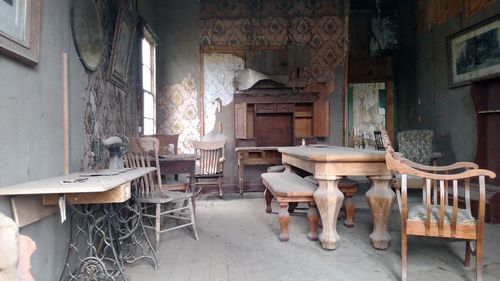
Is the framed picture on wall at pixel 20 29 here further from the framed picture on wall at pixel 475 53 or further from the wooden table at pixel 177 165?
the framed picture on wall at pixel 475 53

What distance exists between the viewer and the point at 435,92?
19.9 ft

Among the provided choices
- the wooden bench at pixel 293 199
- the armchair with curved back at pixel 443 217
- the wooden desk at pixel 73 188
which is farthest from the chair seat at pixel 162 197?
the armchair with curved back at pixel 443 217

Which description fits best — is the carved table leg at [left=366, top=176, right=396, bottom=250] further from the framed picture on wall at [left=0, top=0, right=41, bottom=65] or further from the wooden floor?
the framed picture on wall at [left=0, top=0, right=41, bottom=65]

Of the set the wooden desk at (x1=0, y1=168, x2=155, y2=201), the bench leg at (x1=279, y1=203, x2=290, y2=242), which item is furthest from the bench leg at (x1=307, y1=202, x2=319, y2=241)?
the wooden desk at (x1=0, y1=168, x2=155, y2=201)

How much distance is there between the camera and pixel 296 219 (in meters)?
3.95

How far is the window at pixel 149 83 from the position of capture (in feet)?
17.7

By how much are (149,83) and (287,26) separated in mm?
2608

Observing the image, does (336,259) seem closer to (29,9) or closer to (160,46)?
(29,9)

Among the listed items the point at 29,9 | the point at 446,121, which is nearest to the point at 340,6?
the point at 446,121

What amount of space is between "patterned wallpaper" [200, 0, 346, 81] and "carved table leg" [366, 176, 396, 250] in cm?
362

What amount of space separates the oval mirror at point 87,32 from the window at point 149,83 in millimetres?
2438

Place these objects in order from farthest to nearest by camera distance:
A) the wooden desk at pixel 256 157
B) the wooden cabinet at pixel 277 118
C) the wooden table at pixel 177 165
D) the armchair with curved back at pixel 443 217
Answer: the wooden cabinet at pixel 277 118, the wooden desk at pixel 256 157, the wooden table at pixel 177 165, the armchair with curved back at pixel 443 217

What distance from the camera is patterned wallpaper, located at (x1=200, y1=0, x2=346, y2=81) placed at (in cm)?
615

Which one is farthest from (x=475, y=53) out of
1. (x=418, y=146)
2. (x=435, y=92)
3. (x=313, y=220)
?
(x=313, y=220)
